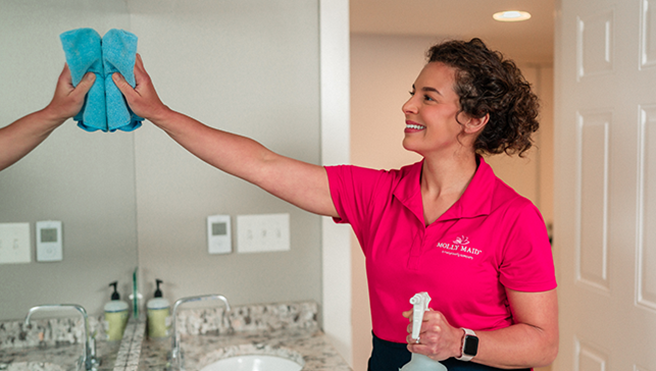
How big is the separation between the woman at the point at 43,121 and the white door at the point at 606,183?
1558mm

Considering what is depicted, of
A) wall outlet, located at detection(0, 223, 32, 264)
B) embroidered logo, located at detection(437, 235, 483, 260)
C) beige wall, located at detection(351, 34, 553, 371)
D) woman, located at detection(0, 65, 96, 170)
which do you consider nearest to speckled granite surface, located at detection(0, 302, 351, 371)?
wall outlet, located at detection(0, 223, 32, 264)

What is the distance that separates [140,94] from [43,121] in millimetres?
180

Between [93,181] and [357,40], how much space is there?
2.89 meters

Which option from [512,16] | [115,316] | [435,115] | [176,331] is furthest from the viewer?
[512,16]

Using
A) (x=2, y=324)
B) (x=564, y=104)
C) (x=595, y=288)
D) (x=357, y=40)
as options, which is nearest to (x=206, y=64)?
(x=2, y=324)

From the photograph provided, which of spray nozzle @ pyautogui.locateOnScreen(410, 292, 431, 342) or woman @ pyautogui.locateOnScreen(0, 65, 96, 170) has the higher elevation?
woman @ pyautogui.locateOnScreen(0, 65, 96, 170)

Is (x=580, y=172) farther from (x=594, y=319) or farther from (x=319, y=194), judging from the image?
(x=319, y=194)

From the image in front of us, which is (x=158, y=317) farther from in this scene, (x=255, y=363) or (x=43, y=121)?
(x=43, y=121)

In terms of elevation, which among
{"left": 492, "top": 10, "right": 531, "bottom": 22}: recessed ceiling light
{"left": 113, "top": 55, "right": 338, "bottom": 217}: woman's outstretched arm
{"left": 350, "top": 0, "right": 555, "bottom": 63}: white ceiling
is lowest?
{"left": 113, "top": 55, "right": 338, "bottom": 217}: woman's outstretched arm

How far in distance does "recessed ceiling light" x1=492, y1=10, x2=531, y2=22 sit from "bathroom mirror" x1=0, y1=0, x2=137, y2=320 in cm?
223

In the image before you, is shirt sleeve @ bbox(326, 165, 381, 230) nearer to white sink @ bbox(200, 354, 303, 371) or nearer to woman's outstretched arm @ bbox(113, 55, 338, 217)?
woman's outstretched arm @ bbox(113, 55, 338, 217)

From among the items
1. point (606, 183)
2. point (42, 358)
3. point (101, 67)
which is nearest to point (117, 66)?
point (101, 67)

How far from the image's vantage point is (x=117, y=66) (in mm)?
914

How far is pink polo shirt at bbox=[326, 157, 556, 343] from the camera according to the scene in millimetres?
1164
